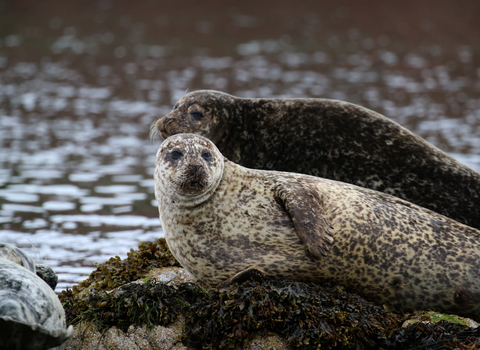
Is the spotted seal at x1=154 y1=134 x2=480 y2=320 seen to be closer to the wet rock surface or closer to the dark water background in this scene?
the wet rock surface

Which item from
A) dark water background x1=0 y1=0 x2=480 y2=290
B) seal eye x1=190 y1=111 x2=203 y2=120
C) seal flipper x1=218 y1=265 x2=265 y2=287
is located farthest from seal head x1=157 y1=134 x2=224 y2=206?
dark water background x1=0 y1=0 x2=480 y2=290

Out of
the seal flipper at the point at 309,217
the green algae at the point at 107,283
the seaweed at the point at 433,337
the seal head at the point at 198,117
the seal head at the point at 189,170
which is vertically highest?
the seal head at the point at 198,117

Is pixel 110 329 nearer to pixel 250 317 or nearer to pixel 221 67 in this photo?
pixel 250 317

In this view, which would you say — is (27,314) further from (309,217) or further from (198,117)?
(198,117)

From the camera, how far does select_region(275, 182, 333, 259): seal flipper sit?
5422 mm

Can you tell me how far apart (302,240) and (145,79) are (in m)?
15.7

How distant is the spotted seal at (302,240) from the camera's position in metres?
5.54

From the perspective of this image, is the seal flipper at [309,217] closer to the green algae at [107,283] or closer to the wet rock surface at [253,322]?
the wet rock surface at [253,322]

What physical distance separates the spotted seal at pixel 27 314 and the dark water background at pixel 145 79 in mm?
2419

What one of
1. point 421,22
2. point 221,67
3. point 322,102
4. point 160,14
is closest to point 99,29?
point 160,14

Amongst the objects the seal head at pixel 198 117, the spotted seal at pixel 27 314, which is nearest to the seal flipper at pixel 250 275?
the spotted seal at pixel 27 314

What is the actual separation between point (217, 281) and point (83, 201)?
5.89 m

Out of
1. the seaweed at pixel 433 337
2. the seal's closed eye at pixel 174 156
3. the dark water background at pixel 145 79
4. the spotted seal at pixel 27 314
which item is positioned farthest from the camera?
the dark water background at pixel 145 79

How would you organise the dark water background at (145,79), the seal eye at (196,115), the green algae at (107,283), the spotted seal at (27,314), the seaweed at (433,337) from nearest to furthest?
the spotted seal at (27,314)
the seaweed at (433,337)
the green algae at (107,283)
the seal eye at (196,115)
the dark water background at (145,79)
